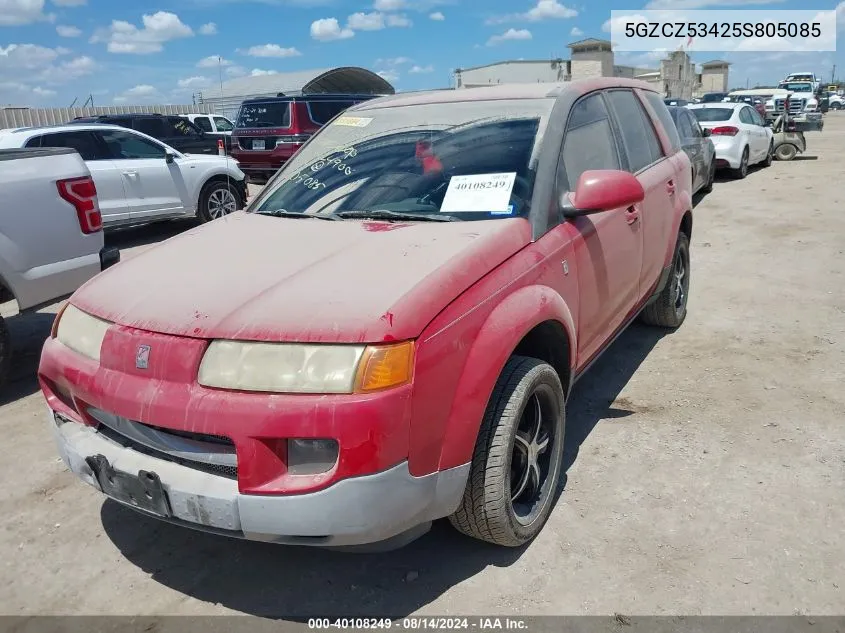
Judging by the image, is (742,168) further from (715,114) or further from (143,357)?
(143,357)

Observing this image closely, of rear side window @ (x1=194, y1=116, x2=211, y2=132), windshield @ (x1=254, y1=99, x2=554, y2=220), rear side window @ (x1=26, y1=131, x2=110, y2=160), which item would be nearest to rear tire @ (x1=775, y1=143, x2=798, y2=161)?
rear side window @ (x1=26, y1=131, x2=110, y2=160)

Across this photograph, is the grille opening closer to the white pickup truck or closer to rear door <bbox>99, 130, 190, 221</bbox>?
the white pickup truck

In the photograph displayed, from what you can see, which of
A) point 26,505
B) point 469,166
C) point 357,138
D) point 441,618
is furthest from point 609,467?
point 26,505

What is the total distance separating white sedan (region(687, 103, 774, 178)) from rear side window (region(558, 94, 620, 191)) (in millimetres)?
10698

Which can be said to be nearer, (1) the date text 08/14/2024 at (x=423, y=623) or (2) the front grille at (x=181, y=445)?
(2) the front grille at (x=181, y=445)

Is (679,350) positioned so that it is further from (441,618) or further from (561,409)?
(441,618)

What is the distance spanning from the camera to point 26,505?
3170 millimetres

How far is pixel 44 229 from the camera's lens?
4.43 meters

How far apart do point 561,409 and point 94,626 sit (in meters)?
1.97

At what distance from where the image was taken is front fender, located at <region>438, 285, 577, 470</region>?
2215 millimetres

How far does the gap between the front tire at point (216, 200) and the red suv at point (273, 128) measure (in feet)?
6.83

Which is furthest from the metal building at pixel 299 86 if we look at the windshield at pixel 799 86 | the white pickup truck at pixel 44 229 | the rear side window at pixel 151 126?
the windshield at pixel 799 86

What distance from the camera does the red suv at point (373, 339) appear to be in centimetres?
202

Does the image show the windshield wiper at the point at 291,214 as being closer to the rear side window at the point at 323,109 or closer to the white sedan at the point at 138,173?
the white sedan at the point at 138,173
